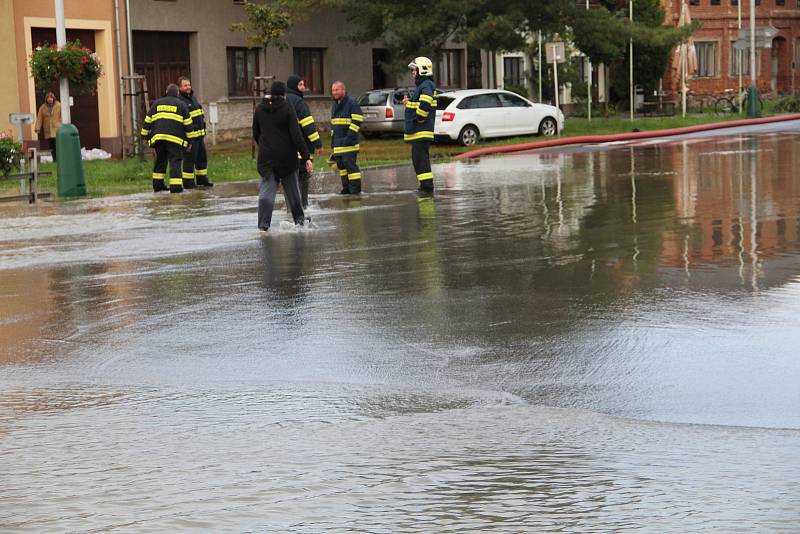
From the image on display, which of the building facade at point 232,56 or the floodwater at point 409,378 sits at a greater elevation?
the building facade at point 232,56

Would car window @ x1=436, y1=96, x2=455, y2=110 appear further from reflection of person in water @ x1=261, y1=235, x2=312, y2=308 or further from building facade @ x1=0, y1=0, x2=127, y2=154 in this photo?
reflection of person in water @ x1=261, y1=235, x2=312, y2=308

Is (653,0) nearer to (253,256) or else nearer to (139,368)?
(253,256)

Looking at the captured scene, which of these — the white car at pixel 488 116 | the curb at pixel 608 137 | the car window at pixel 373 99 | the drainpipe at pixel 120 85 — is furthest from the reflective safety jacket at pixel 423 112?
the car window at pixel 373 99

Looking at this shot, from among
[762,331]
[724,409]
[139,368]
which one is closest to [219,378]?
[139,368]

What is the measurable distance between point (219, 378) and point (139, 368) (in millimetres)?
623

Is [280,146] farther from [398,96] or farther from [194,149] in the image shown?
[398,96]

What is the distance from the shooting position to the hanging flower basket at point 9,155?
69.5ft

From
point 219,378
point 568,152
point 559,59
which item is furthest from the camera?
point 559,59

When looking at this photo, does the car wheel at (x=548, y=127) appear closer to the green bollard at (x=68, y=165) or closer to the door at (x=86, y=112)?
the door at (x=86, y=112)

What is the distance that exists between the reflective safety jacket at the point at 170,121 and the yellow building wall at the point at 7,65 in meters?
12.1

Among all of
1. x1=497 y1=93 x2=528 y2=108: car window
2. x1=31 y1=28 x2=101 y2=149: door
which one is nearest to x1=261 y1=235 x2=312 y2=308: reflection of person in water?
x1=31 y1=28 x2=101 y2=149: door

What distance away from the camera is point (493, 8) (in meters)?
39.4

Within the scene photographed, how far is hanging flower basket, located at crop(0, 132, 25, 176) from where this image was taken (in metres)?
21.2

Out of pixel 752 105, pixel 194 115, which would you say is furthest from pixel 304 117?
pixel 752 105
